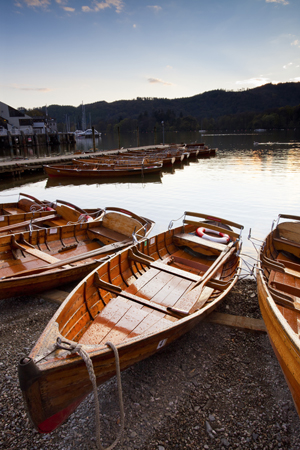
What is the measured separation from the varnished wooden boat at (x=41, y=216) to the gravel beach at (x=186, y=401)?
4.32 m

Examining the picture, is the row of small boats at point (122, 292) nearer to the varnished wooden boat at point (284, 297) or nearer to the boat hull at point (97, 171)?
the varnished wooden boat at point (284, 297)

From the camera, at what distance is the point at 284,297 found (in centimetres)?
551

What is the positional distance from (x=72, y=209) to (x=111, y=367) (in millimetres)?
7599

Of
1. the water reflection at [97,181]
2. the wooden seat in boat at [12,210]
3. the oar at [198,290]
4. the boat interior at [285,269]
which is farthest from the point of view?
the water reflection at [97,181]

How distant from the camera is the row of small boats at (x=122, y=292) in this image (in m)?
3.39

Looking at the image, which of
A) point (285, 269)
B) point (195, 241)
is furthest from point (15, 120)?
point (285, 269)

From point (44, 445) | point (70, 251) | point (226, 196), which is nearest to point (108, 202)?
point (226, 196)

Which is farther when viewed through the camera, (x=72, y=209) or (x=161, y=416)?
(x=72, y=209)

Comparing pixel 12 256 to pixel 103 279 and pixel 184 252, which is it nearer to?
pixel 103 279

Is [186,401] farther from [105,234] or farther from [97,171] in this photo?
[97,171]

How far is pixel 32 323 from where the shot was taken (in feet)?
19.8

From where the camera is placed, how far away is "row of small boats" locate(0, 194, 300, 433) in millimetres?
3393

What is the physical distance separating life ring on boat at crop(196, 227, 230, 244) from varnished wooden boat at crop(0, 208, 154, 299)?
5.63 ft

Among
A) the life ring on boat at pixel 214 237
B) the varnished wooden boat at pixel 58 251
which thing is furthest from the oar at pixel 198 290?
the varnished wooden boat at pixel 58 251
